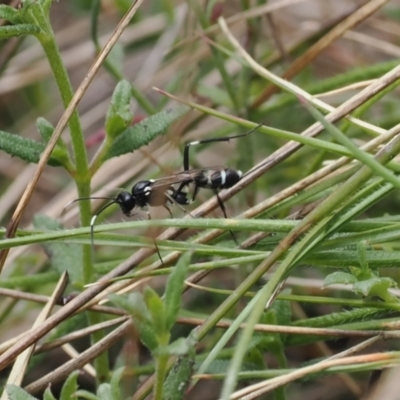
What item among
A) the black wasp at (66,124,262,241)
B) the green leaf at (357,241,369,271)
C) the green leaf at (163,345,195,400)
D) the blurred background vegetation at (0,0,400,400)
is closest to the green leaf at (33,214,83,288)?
the blurred background vegetation at (0,0,400,400)

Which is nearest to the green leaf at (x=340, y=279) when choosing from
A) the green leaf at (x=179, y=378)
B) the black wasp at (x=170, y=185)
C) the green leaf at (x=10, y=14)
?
the green leaf at (x=179, y=378)

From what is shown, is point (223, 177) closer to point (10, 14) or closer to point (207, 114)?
point (207, 114)

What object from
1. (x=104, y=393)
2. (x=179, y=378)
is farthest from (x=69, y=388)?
(x=179, y=378)

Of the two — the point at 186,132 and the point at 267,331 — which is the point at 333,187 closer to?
the point at 267,331

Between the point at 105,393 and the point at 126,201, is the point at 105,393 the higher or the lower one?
the lower one

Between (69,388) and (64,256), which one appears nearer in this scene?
(69,388)

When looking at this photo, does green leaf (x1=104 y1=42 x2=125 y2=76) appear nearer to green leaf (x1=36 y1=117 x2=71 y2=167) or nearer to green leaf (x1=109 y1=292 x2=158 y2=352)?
green leaf (x1=36 y1=117 x2=71 y2=167)

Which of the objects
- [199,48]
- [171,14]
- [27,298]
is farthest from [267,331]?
[171,14]
